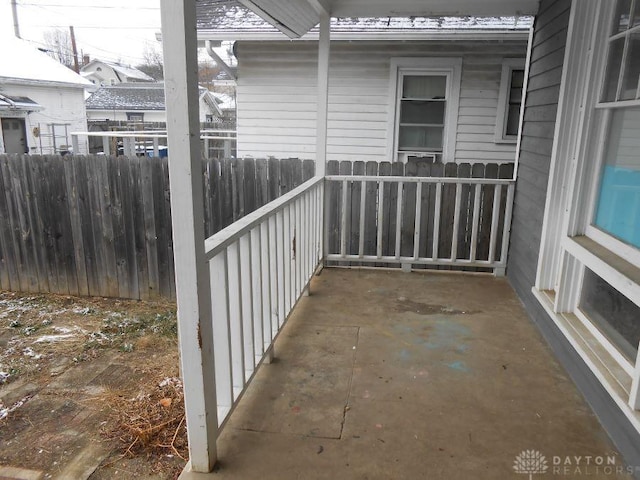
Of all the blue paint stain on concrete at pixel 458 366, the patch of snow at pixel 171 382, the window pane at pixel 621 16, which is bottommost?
the patch of snow at pixel 171 382

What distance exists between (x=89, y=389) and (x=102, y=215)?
232 centimetres

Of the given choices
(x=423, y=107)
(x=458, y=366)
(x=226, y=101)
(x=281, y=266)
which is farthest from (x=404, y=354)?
(x=226, y=101)

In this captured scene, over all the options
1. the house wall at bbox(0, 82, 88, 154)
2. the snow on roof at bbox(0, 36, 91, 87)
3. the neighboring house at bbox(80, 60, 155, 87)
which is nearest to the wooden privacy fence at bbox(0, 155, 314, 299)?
the snow on roof at bbox(0, 36, 91, 87)

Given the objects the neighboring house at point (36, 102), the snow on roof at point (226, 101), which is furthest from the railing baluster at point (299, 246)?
the snow on roof at point (226, 101)

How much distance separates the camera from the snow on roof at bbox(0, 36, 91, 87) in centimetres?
1362

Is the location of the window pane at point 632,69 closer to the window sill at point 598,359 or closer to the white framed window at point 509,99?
the window sill at point 598,359

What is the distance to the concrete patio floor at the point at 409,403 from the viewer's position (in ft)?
6.17

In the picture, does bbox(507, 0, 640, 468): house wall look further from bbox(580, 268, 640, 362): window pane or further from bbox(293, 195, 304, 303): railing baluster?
bbox(293, 195, 304, 303): railing baluster

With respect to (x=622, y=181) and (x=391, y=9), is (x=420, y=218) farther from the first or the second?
(x=622, y=181)

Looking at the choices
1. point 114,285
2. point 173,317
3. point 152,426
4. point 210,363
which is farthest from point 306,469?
point 114,285

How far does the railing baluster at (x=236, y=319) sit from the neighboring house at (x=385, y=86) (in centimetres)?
468

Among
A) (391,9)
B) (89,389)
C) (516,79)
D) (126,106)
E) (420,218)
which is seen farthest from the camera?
(126,106)

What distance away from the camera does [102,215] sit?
4957 millimetres

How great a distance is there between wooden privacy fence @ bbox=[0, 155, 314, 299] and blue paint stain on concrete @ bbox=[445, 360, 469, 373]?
3.14 m
